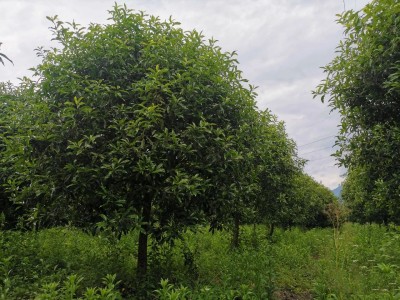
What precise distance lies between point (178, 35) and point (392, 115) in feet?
14.2

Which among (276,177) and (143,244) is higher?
(276,177)

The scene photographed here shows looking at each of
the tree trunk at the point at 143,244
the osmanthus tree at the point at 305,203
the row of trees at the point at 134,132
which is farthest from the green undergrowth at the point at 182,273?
the osmanthus tree at the point at 305,203

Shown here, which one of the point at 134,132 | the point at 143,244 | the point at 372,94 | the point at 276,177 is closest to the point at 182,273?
the point at 143,244

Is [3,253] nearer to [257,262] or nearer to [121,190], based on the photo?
[121,190]

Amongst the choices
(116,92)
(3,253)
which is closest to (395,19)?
(116,92)

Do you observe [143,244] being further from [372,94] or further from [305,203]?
[305,203]

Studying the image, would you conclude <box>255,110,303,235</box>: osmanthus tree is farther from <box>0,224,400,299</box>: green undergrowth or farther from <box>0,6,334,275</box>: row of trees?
<box>0,6,334,275</box>: row of trees

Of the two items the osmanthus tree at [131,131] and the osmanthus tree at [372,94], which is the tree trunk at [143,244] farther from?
the osmanthus tree at [372,94]

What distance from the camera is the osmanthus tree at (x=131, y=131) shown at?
573cm

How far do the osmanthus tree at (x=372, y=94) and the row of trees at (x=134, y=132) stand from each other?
191cm

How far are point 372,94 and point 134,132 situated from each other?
4154mm

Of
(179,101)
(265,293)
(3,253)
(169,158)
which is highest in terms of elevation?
(179,101)

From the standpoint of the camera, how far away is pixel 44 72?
21.6 ft

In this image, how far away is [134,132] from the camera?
5.79 meters
